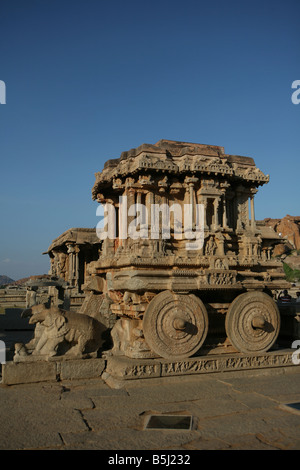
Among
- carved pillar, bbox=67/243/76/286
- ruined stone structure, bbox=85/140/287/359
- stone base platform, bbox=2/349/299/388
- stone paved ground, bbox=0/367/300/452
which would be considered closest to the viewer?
stone paved ground, bbox=0/367/300/452

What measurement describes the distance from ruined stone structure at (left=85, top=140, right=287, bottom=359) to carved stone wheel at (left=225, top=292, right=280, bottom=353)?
0.02 m

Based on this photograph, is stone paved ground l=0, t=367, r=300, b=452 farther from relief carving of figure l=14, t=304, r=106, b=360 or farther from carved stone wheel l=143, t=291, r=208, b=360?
relief carving of figure l=14, t=304, r=106, b=360

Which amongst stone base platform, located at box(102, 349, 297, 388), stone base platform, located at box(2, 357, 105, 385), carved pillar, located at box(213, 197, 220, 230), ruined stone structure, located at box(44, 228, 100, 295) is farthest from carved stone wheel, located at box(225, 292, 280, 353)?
ruined stone structure, located at box(44, 228, 100, 295)

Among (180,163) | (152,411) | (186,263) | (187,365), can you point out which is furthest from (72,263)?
(152,411)

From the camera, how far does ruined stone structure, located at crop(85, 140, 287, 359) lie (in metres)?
6.28

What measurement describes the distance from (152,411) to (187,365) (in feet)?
4.82

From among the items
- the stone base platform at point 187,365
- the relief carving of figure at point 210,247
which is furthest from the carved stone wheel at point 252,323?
the relief carving of figure at point 210,247

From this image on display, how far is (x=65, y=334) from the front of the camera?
6.22 metres

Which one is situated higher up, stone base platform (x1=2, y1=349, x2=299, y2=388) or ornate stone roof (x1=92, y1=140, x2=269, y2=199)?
ornate stone roof (x1=92, y1=140, x2=269, y2=199)

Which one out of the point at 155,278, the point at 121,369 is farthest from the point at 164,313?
the point at 121,369

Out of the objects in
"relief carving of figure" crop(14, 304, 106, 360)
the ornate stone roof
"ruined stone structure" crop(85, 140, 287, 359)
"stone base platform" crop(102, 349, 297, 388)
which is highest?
the ornate stone roof

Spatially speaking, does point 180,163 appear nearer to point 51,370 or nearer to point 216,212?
point 216,212

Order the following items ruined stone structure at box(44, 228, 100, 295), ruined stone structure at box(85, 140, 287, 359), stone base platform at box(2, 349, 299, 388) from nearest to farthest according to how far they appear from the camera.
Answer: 1. stone base platform at box(2, 349, 299, 388)
2. ruined stone structure at box(85, 140, 287, 359)
3. ruined stone structure at box(44, 228, 100, 295)

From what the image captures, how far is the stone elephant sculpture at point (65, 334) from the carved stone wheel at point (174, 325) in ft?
3.12
